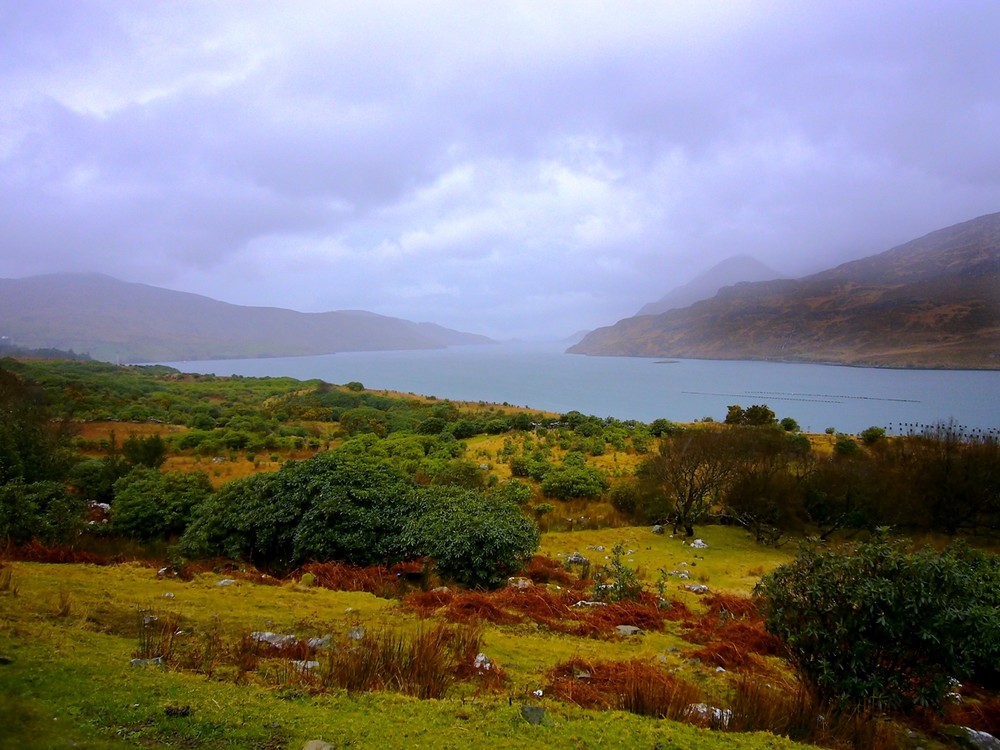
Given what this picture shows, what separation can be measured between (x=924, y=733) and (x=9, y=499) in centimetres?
1342

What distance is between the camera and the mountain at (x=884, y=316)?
10731cm

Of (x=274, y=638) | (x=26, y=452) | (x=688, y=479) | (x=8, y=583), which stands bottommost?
(x=688, y=479)

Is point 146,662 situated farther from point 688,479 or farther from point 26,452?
point 688,479

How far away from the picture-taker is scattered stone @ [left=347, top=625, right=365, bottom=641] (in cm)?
549

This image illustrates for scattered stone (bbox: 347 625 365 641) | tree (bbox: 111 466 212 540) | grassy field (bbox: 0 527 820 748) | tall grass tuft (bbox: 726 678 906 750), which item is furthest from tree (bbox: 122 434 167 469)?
tall grass tuft (bbox: 726 678 906 750)

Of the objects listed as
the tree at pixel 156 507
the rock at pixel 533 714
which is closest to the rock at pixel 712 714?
the rock at pixel 533 714

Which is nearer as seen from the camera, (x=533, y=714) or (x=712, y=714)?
(x=533, y=714)

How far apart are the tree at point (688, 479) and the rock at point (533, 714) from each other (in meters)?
12.5

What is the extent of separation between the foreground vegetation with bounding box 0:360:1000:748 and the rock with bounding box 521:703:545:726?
0.02 metres

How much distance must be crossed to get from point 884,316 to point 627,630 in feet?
509

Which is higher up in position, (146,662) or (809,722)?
(146,662)

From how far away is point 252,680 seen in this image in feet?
13.6

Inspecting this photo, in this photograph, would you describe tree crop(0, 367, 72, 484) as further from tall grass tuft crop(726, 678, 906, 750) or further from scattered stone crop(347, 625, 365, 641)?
tall grass tuft crop(726, 678, 906, 750)

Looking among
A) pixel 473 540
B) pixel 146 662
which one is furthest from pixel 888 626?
pixel 473 540
